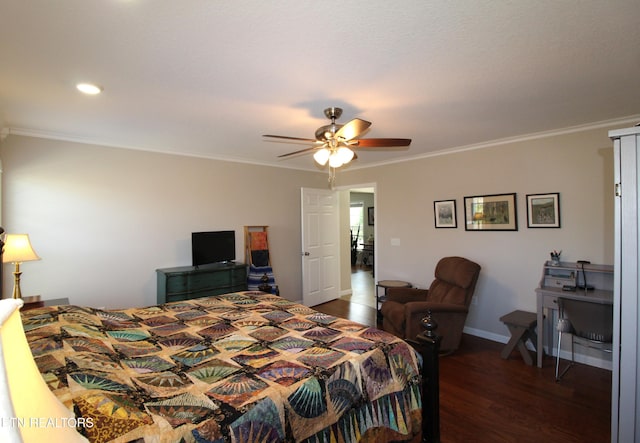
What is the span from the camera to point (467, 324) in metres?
4.32

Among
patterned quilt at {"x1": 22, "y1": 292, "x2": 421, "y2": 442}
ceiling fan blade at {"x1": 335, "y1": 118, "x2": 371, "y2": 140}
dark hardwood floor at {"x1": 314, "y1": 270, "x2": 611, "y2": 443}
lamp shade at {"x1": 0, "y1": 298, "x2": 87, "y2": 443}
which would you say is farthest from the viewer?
dark hardwood floor at {"x1": 314, "y1": 270, "x2": 611, "y2": 443}

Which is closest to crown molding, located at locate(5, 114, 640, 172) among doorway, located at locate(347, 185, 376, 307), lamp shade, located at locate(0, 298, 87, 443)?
lamp shade, located at locate(0, 298, 87, 443)

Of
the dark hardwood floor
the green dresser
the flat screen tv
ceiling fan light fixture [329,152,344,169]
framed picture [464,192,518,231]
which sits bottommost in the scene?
Answer: the dark hardwood floor

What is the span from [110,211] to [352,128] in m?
Result: 3.20

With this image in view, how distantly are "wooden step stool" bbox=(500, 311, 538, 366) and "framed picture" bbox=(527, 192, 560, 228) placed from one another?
1066 millimetres

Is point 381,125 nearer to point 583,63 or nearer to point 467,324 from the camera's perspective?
point 583,63

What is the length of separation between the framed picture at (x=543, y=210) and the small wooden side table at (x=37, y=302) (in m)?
5.16

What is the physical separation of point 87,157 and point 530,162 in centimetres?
520

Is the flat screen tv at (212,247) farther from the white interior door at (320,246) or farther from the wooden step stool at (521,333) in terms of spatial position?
the wooden step stool at (521,333)

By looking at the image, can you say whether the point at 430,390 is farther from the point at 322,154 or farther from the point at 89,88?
the point at 89,88

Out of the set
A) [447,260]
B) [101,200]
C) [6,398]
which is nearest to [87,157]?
[101,200]

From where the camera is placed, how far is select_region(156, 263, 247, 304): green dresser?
Result: 391cm

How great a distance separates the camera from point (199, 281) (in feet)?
13.5

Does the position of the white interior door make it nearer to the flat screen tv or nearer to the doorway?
the flat screen tv
